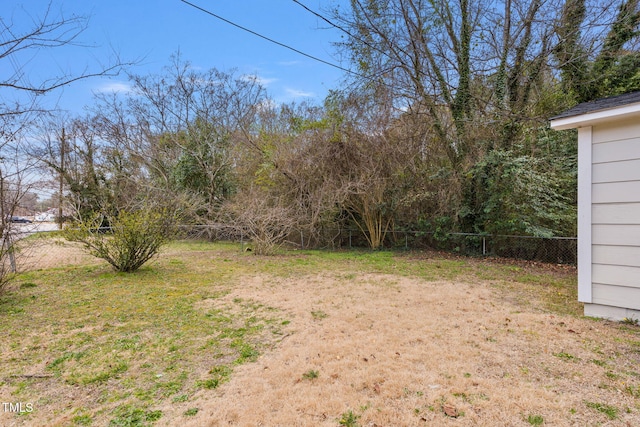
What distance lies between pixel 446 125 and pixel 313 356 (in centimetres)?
812

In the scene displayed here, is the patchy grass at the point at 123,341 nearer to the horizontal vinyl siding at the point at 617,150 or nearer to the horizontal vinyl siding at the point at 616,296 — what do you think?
the horizontal vinyl siding at the point at 616,296

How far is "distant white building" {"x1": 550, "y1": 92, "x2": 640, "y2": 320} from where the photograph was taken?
3.38 metres

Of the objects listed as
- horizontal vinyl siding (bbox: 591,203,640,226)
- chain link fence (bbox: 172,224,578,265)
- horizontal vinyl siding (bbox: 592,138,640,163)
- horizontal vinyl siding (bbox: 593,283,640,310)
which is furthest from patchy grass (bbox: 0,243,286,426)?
chain link fence (bbox: 172,224,578,265)

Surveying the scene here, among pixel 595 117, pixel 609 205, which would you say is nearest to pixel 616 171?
pixel 609 205

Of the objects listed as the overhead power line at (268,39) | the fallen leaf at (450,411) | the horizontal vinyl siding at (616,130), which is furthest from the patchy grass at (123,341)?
the overhead power line at (268,39)

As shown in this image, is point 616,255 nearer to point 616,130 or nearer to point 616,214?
point 616,214

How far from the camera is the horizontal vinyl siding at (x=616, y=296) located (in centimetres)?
345

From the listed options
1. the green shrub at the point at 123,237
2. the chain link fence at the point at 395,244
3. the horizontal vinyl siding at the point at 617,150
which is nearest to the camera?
the horizontal vinyl siding at the point at 617,150

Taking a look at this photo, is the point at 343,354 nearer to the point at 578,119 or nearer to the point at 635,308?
the point at 635,308

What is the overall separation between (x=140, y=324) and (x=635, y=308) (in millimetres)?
5490

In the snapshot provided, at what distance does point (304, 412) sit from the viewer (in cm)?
203

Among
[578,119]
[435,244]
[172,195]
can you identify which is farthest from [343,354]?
[172,195]

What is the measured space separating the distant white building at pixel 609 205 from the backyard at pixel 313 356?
310mm

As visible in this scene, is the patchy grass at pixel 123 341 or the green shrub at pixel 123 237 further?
the green shrub at pixel 123 237
